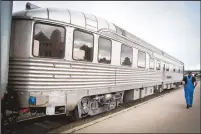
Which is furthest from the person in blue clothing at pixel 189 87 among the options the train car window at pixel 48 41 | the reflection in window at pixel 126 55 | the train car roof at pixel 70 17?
the train car window at pixel 48 41

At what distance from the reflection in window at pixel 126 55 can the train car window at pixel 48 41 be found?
328 centimetres

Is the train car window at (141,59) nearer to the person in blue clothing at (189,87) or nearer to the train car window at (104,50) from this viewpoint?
the person in blue clothing at (189,87)

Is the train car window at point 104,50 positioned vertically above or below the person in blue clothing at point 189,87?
above

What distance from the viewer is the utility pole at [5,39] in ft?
17.3

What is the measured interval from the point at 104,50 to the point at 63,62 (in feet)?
6.16

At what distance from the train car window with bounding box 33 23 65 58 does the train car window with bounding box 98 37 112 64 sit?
4.98ft

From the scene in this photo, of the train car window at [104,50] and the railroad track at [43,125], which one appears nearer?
the railroad track at [43,125]

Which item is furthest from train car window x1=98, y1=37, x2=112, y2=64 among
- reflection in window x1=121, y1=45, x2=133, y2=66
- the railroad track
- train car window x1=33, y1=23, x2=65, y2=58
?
the railroad track

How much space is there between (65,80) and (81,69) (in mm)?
657

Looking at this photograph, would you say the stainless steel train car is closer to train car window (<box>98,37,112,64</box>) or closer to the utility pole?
train car window (<box>98,37,112,64</box>)

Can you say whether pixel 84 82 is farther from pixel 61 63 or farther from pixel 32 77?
pixel 32 77

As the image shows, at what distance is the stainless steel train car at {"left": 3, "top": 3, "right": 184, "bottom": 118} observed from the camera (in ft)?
18.5

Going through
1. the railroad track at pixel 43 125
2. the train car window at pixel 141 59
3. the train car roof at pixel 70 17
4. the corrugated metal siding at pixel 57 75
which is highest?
the train car roof at pixel 70 17

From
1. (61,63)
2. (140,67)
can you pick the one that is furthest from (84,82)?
(140,67)
